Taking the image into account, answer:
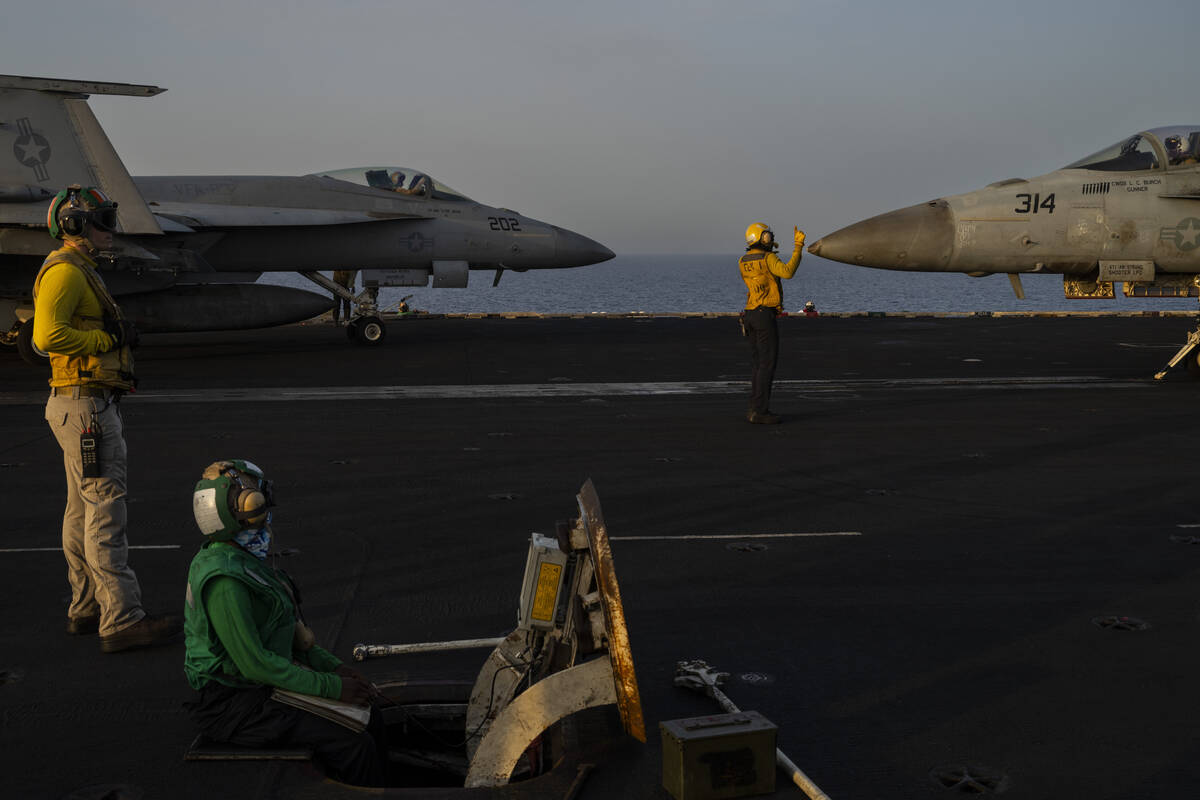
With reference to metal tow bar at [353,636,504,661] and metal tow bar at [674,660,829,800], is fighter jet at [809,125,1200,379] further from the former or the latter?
metal tow bar at [353,636,504,661]

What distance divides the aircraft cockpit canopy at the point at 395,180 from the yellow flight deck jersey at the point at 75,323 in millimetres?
18022

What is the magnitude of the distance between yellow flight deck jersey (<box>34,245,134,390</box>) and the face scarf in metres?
1.85

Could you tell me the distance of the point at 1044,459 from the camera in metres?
10.3

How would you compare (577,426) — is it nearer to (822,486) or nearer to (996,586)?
(822,486)

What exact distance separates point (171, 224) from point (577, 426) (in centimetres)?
1094

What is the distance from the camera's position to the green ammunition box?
363cm

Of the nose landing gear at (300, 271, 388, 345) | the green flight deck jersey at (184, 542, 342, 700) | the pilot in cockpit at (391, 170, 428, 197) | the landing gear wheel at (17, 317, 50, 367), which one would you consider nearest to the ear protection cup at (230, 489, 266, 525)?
the green flight deck jersey at (184, 542, 342, 700)

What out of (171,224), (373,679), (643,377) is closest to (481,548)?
(373,679)

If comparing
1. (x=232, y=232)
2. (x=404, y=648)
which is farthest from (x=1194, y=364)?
(x=232, y=232)

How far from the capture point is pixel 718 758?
3668mm

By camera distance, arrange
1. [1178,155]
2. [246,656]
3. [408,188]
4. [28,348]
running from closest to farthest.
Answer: [246,656]
[1178,155]
[28,348]
[408,188]

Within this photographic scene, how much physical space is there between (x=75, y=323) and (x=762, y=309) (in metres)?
8.56

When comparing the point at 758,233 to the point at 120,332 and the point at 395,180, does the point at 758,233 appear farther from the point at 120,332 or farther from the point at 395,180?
the point at 395,180

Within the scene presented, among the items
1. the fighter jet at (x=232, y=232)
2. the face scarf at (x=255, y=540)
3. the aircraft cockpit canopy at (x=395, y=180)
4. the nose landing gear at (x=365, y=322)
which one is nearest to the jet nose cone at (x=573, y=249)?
the fighter jet at (x=232, y=232)
